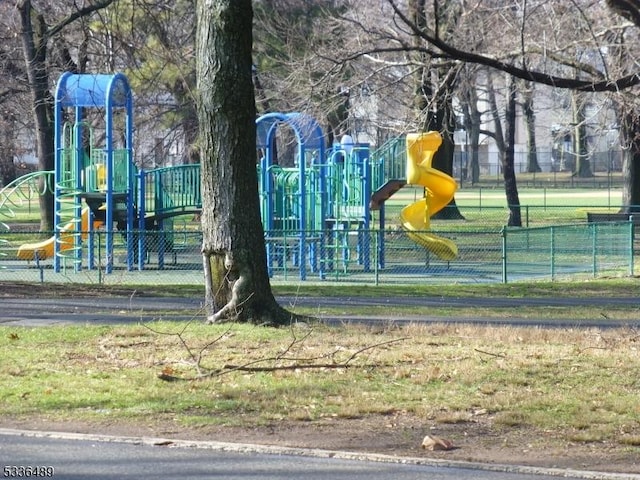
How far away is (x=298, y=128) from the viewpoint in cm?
2802

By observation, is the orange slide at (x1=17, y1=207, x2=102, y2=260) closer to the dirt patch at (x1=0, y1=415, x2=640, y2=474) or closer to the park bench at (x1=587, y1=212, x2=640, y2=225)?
the park bench at (x1=587, y1=212, x2=640, y2=225)

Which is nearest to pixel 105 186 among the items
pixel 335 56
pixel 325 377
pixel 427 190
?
pixel 427 190

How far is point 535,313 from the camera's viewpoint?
1809 centimetres

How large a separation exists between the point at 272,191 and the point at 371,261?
3.58 m

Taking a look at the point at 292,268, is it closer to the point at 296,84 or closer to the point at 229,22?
the point at 296,84

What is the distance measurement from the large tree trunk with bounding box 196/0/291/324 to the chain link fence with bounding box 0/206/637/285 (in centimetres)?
1059

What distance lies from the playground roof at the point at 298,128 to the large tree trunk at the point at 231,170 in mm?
13308

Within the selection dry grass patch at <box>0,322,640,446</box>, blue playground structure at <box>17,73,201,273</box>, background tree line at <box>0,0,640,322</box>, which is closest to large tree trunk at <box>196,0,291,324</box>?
background tree line at <box>0,0,640,322</box>

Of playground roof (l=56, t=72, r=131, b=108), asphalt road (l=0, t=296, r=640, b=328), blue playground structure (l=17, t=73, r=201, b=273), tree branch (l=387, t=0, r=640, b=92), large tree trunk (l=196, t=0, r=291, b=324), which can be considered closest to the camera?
large tree trunk (l=196, t=0, r=291, b=324)

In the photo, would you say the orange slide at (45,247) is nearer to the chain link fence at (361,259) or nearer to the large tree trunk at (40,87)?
the chain link fence at (361,259)

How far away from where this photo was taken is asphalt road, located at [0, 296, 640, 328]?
1577 centimetres

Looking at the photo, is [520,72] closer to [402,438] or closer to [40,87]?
[402,438]

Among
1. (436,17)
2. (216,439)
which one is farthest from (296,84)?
(216,439)

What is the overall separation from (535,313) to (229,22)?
8015mm
